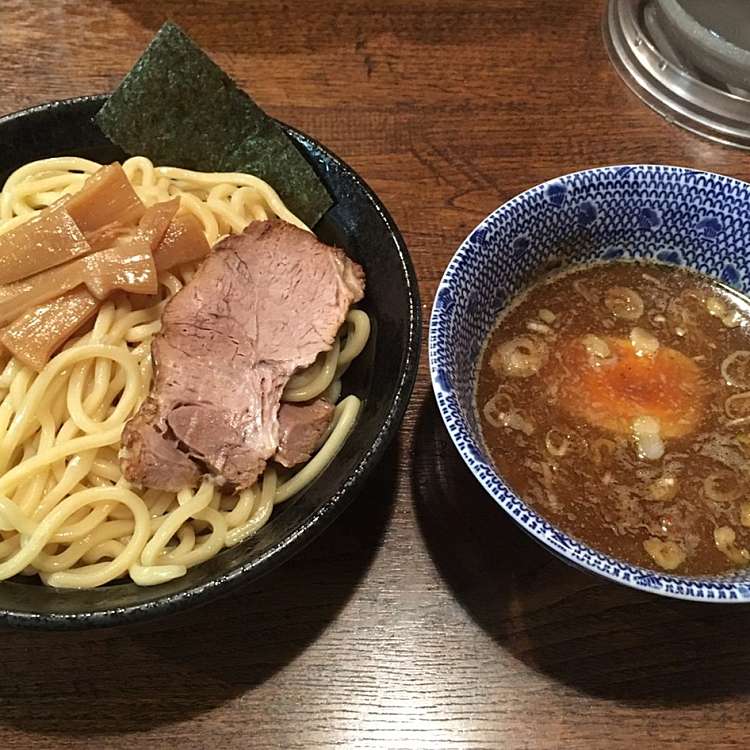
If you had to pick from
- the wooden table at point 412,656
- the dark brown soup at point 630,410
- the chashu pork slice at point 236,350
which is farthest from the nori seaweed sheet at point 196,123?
the dark brown soup at point 630,410

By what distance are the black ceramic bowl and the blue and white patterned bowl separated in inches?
4.6

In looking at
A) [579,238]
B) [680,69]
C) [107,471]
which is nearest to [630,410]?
[579,238]

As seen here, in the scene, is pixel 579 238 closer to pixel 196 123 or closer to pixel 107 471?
pixel 196 123

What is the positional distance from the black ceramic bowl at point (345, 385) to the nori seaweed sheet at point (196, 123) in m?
0.04

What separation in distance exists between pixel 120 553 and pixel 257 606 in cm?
26

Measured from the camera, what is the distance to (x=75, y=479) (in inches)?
57.0

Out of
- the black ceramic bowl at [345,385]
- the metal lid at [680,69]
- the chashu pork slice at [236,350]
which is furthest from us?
the metal lid at [680,69]

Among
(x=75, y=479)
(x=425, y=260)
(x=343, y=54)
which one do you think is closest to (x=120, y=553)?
(x=75, y=479)

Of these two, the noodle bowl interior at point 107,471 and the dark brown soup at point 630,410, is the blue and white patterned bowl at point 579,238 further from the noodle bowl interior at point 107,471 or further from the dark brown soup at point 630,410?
the noodle bowl interior at point 107,471

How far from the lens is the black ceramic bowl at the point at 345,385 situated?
1.20 m

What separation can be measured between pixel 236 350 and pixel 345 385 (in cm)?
25

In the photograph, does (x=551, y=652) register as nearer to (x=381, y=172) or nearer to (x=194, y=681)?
(x=194, y=681)

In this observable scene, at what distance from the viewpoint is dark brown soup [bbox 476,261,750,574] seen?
1.31 m

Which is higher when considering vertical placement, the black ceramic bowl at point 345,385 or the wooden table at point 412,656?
the black ceramic bowl at point 345,385
